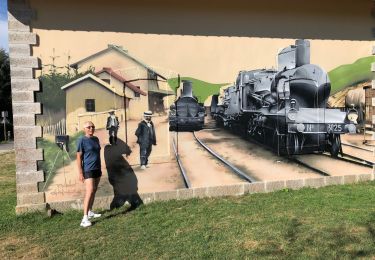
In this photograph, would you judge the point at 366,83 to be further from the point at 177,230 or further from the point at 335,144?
the point at 177,230

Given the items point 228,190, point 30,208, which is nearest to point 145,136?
point 228,190

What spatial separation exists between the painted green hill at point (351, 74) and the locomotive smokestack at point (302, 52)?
70 cm

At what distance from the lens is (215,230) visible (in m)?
6.05

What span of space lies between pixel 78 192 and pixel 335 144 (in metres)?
5.83

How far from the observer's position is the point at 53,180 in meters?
7.30

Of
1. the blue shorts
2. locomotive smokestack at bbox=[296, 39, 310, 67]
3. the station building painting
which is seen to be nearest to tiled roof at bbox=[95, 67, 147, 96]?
the station building painting

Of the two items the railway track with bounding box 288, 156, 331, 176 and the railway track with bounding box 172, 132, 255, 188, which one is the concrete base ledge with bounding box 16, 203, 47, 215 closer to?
the railway track with bounding box 172, 132, 255, 188

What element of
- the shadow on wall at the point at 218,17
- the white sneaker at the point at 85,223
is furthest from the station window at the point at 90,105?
the white sneaker at the point at 85,223

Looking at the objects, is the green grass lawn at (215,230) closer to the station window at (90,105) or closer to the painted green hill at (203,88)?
the station window at (90,105)

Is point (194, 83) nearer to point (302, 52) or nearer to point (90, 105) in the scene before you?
point (90, 105)

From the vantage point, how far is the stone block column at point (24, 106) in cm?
690

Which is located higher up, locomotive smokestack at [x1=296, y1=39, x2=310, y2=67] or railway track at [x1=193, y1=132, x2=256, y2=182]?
locomotive smokestack at [x1=296, y1=39, x2=310, y2=67]

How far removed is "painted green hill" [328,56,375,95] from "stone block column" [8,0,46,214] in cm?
645

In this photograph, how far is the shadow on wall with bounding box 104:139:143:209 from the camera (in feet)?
24.8
